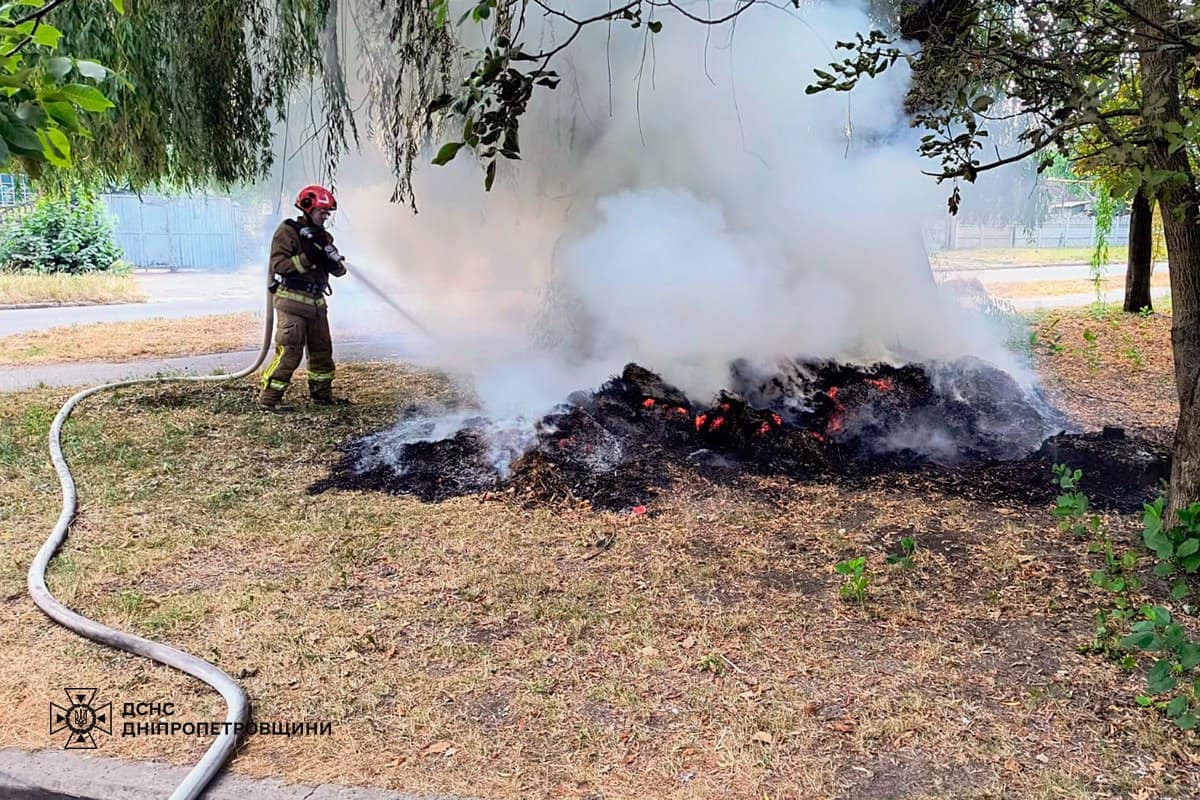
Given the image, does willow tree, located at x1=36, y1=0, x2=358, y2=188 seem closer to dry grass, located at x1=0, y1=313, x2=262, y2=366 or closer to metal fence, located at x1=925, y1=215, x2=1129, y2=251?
dry grass, located at x1=0, y1=313, x2=262, y2=366

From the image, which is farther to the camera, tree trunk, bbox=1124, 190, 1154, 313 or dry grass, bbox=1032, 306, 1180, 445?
tree trunk, bbox=1124, 190, 1154, 313

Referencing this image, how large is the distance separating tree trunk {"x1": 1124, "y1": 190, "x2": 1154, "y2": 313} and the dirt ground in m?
9.08

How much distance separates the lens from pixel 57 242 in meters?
18.1

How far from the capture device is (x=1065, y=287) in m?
17.9

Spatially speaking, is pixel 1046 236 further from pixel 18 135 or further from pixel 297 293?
pixel 18 135

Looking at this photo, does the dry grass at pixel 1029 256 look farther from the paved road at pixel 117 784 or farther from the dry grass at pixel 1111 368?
the paved road at pixel 117 784

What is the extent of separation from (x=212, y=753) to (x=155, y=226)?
78.1ft

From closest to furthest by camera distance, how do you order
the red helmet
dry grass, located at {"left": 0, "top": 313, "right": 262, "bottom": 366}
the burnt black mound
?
the burnt black mound, the red helmet, dry grass, located at {"left": 0, "top": 313, "right": 262, "bottom": 366}

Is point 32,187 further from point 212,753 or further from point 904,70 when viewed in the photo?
point 904,70

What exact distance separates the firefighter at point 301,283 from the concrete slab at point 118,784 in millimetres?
4612

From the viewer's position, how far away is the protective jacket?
663cm

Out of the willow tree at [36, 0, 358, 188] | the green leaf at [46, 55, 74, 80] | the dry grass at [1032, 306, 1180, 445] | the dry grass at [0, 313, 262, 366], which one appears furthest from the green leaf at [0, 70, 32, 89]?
the dry grass at [0, 313, 262, 366]

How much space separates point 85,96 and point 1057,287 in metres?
19.5

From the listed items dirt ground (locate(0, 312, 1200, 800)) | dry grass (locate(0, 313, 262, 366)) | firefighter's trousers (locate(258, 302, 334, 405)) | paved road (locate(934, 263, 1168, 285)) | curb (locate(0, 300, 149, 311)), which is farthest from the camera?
paved road (locate(934, 263, 1168, 285))
